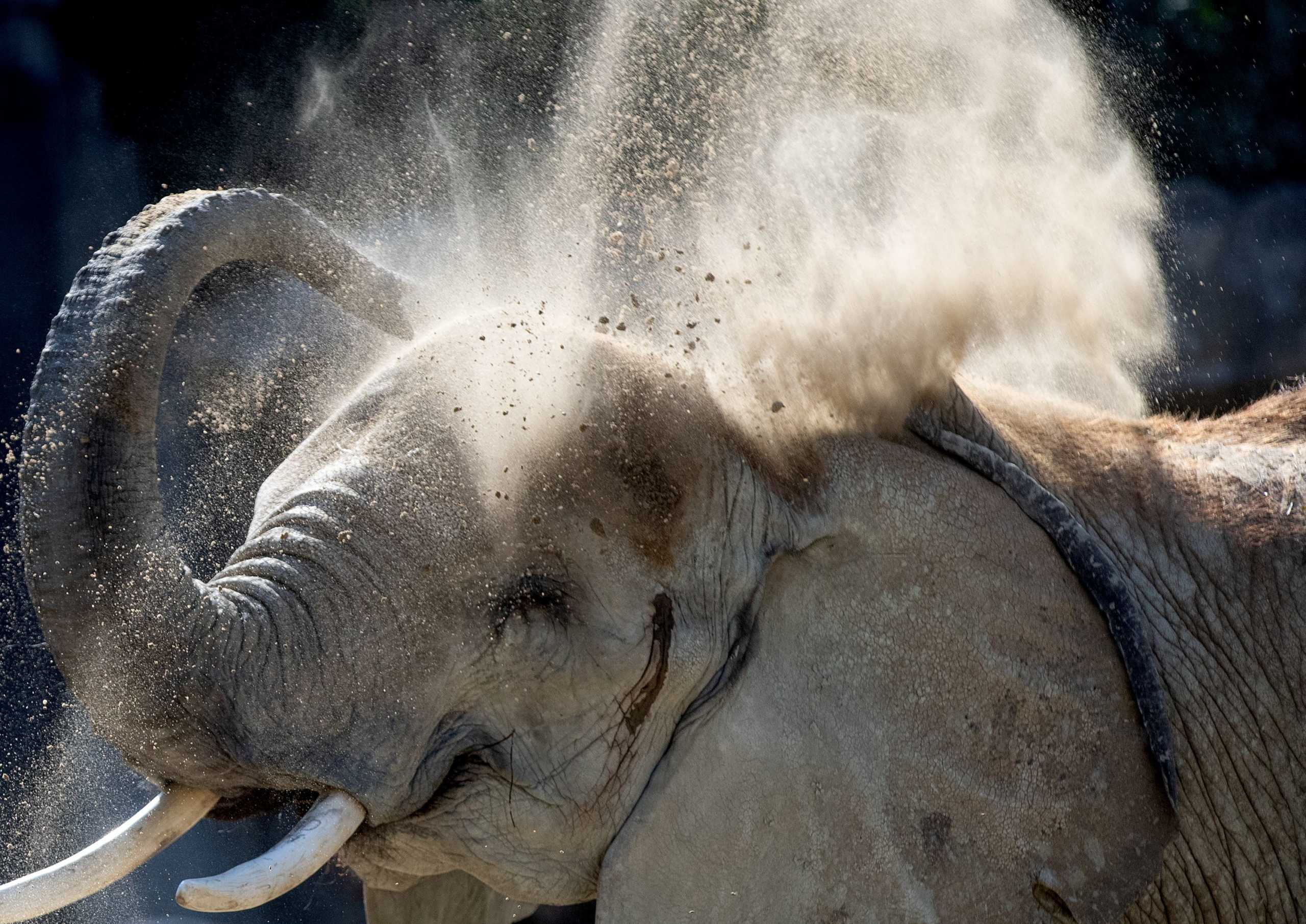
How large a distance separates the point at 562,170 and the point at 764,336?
91cm

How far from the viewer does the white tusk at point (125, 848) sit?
7.73 feet

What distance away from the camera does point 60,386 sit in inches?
87.4

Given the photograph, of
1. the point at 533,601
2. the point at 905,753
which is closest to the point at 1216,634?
the point at 905,753

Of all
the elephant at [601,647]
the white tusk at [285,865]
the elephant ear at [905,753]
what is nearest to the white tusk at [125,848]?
the elephant at [601,647]

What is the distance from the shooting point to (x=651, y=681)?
2.59 meters

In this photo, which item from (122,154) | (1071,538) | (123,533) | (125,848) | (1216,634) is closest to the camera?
(123,533)

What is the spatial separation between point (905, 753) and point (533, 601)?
0.77m

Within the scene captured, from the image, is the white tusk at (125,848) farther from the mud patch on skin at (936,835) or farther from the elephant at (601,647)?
the mud patch on skin at (936,835)

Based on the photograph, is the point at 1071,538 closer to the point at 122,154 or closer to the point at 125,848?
the point at 125,848

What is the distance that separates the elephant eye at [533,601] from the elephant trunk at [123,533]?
1.43 ft

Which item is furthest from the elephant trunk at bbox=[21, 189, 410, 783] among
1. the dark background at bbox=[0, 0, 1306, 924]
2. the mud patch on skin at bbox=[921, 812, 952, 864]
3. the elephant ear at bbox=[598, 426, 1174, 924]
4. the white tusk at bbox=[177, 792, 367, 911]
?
the dark background at bbox=[0, 0, 1306, 924]

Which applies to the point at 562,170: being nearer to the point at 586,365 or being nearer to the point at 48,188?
the point at 586,365

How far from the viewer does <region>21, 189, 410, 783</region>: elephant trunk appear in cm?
221

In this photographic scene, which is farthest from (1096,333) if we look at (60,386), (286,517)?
(60,386)
